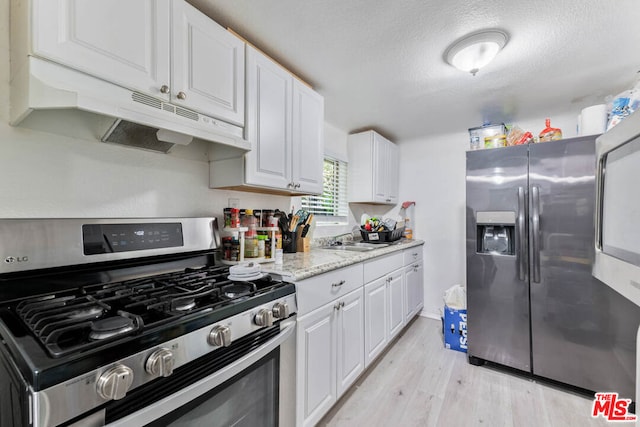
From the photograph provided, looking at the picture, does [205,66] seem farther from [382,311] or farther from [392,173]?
[392,173]

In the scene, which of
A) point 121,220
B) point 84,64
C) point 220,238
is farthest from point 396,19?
point 121,220

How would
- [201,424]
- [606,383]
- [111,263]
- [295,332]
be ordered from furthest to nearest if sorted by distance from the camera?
[606,383] → [295,332] → [111,263] → [201,424]

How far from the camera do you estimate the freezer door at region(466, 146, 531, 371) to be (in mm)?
2047

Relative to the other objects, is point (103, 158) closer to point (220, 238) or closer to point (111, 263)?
point (111, 263)

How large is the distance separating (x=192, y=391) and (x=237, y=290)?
0.37m

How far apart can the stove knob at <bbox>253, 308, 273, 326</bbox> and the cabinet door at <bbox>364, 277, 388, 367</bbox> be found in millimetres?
1005

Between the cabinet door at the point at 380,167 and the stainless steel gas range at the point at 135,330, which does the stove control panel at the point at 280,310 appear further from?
the cabinet door at the point at 380,167

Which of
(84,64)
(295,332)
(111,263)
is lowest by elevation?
(295,332)

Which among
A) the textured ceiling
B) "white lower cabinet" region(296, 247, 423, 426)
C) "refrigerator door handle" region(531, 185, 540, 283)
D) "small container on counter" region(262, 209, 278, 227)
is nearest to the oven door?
"white lower cabinet" region(296, 247, 423, 426)

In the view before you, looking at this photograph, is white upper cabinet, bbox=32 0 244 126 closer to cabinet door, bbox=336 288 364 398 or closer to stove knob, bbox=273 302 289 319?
stove knob, bbox=273 302 289 319

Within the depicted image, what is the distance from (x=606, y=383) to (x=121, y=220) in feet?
9.90

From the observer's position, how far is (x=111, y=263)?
115 centimetres

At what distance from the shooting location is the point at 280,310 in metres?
1.15

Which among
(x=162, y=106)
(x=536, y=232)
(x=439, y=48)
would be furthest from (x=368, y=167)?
(x=162, y=106)
